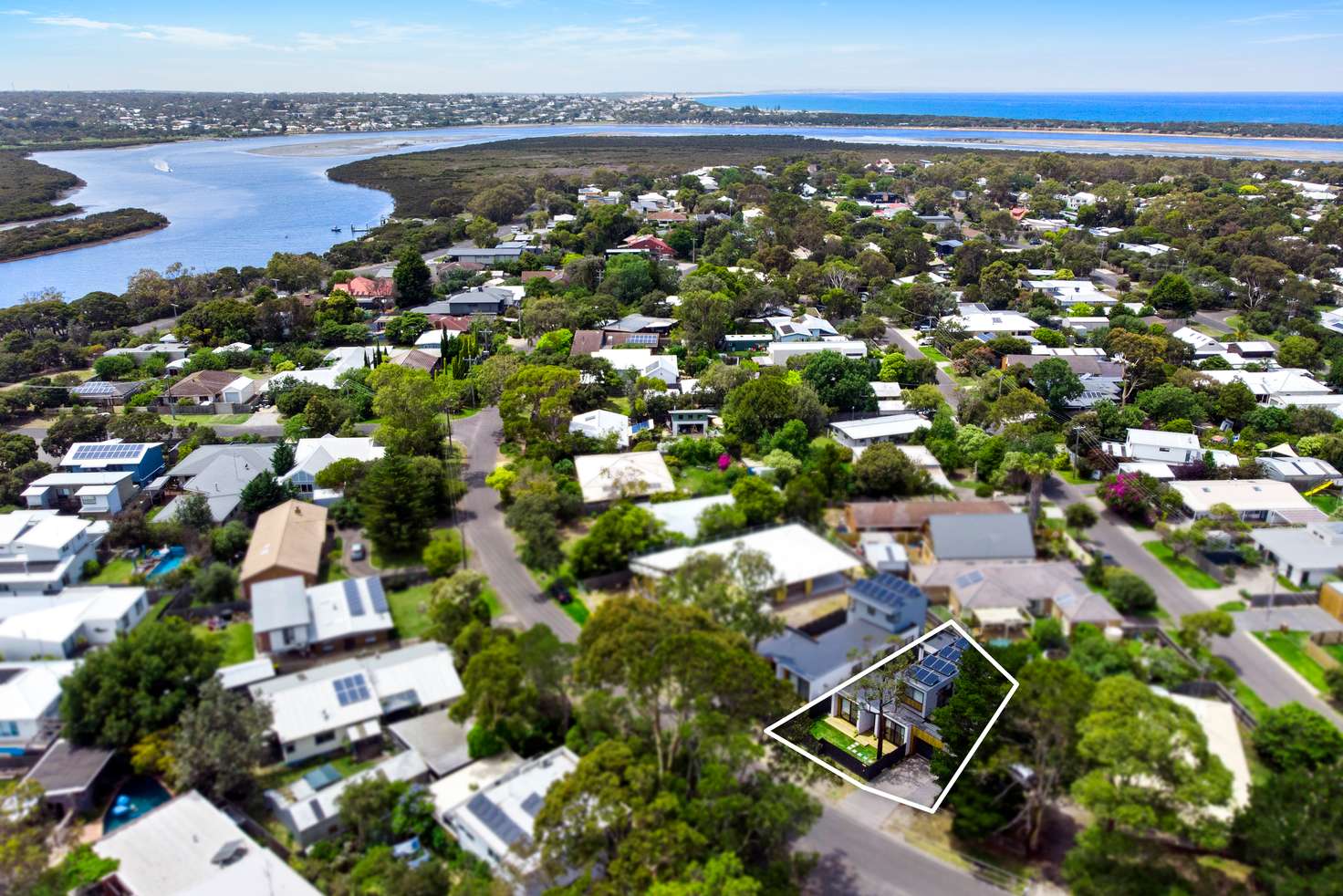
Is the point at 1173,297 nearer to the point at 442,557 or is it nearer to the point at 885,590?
the point at 885,590

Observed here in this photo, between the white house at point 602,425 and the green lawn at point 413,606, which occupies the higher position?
the white house at point 602,425

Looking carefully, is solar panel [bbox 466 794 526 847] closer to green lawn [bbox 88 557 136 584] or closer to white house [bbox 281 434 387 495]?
green lawn [bbox 88 557 136 584]

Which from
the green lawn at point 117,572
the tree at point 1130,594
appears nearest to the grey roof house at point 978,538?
the tree at point 1130,594

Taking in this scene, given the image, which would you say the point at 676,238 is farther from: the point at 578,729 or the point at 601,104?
the point at 601,104

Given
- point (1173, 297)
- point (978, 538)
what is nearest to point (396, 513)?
point (978, 538)

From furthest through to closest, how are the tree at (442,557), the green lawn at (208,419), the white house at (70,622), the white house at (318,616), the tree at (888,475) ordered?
the green lawn at (208,419)
the tree at (888,475)
the tree at (442,557)
the white house at (318,616)
the white house at (70,622)

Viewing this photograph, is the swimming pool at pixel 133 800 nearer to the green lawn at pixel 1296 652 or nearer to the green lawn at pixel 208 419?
the green lawn at pixel 208 419
